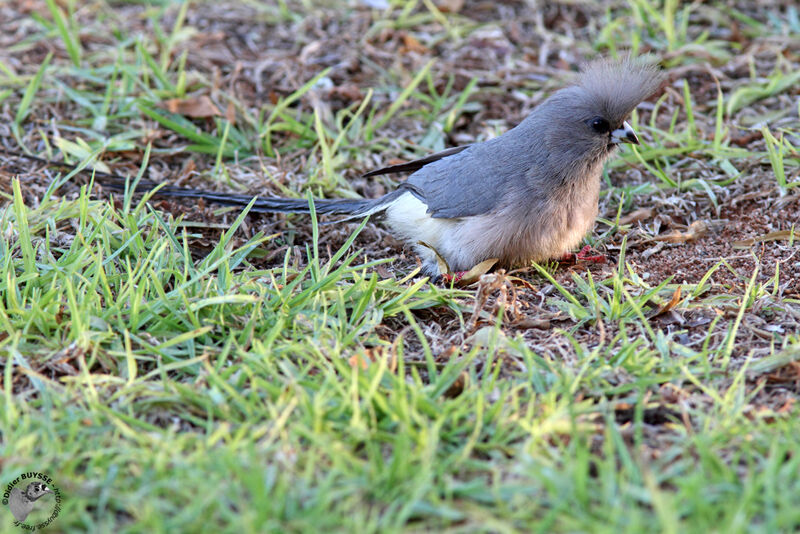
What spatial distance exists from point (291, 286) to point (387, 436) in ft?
3.39

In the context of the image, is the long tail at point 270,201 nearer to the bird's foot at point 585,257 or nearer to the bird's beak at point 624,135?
the bird's foot at point 585,257

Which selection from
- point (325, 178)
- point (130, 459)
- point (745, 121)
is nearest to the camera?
point (130, 459)

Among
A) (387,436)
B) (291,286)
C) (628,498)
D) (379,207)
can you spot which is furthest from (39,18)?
(628,498)

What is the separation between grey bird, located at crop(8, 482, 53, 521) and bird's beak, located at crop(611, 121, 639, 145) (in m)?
3.19

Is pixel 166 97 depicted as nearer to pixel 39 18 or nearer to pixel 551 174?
pixel 39 18

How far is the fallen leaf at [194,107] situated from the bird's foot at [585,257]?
8.33ft

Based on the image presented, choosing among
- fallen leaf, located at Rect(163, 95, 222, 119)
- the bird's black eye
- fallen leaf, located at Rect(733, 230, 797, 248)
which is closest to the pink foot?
the bird's black eye

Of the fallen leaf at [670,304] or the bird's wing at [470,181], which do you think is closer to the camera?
the fallen leaf at [670,304]

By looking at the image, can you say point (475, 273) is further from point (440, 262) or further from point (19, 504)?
point (19, 504)

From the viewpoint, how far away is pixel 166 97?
5285 mm

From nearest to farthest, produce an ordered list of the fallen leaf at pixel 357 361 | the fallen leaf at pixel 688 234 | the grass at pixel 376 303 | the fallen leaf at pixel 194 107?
the grass at pixel 376 303 < the fallen leaf at pixel 357 361 < the fallen leaf at pixel 688 234 < the fallen leaf at pixel 194 107

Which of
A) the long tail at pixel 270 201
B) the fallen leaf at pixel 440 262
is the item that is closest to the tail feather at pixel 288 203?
the long tail at pixel 270 201

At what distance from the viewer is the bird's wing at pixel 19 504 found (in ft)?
8.09

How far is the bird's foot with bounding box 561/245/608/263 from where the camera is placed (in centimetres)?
421
